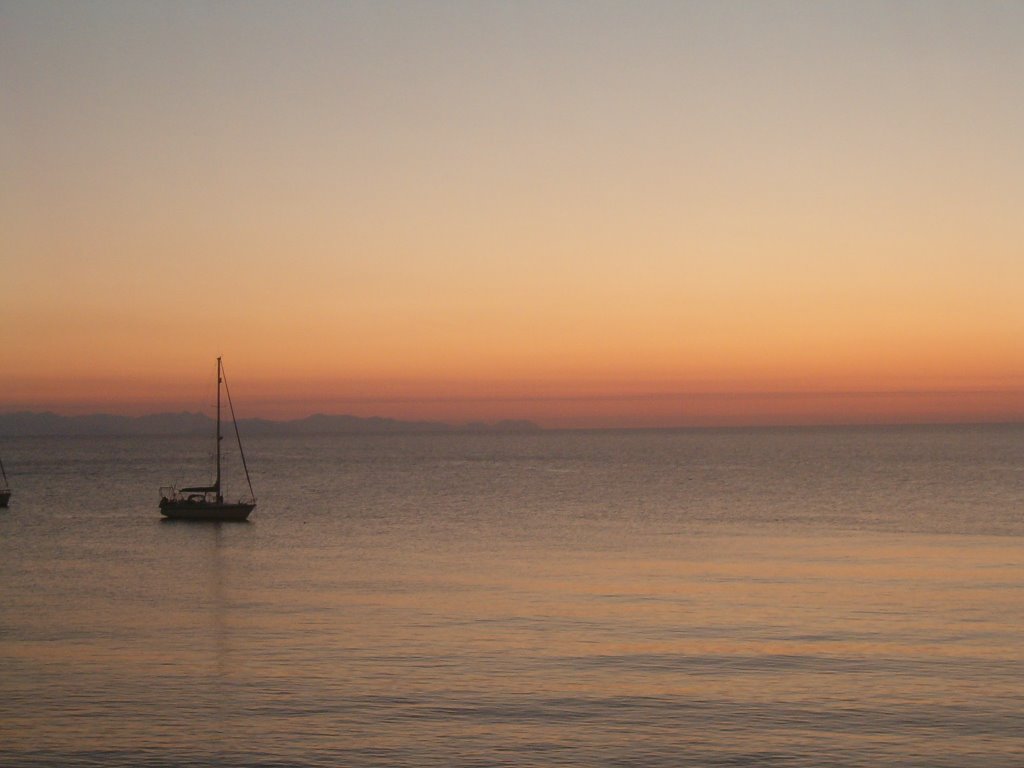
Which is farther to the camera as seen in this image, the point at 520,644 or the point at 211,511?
the point at 211,511

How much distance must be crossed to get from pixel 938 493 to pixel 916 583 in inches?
2439

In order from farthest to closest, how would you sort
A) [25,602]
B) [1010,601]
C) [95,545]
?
1. [95,545]
2. [25,602]
3. [1010,601]

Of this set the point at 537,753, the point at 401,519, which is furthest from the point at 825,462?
the point at 537,753

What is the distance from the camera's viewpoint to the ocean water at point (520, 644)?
84.9 feet

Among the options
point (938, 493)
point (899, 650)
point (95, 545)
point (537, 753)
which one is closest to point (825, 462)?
point (938, 493)

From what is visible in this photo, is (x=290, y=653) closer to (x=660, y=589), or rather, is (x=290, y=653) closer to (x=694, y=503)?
(x=660, y=589)

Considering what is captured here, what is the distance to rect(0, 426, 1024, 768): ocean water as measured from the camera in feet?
84.9

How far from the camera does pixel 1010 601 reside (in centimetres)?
4275

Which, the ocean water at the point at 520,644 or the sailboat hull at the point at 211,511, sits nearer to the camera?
the ocean water at the point at 520,644

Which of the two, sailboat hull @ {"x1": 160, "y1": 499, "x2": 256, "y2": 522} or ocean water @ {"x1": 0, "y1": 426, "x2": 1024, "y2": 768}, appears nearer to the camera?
ocean water @ {"x1": 0, "y1": 426, "x2": 1024, "y2": 768}

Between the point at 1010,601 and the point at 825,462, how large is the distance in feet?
485

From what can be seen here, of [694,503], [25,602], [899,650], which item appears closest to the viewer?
[899,650]

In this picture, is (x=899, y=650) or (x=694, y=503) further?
(x=694, y=503)

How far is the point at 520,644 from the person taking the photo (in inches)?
1432
